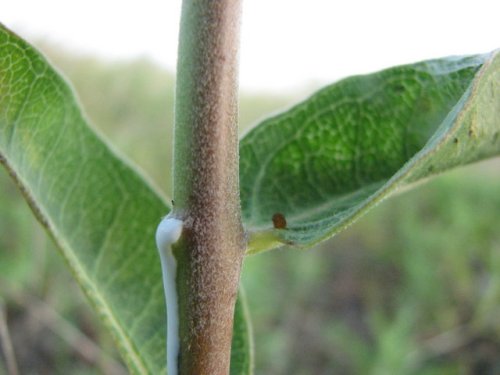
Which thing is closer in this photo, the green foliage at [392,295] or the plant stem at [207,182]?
the plant stem at [207,182]

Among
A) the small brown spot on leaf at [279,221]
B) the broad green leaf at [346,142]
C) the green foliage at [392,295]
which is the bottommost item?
the green foliage at [392,295]

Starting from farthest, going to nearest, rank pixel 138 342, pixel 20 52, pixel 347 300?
pixel 347 300, pixel 138 342, pixel 20 52

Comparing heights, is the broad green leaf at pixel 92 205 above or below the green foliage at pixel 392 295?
above

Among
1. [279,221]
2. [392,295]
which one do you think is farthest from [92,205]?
[392,295]

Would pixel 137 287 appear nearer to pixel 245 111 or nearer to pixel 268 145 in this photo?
pixel 268 145

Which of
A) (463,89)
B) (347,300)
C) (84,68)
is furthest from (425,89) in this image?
(84,68)

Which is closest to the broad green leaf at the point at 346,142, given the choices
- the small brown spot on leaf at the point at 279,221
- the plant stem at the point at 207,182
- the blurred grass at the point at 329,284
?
the small brown spot on leaf at the point at 279,221

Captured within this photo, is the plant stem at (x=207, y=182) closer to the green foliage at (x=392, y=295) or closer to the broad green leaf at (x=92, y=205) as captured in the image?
the broad green leaf at (x=92, y=205)
